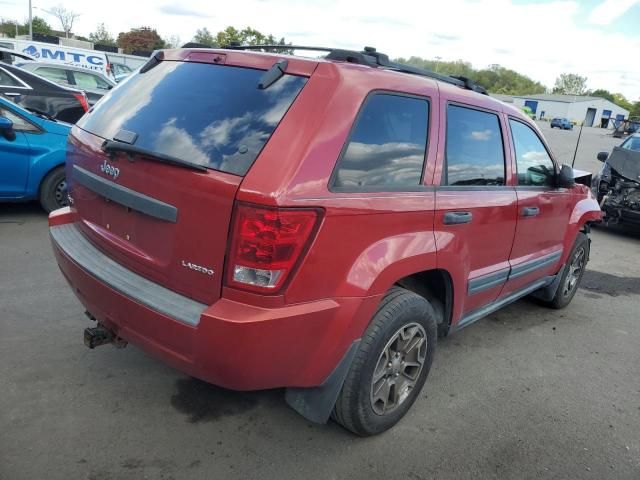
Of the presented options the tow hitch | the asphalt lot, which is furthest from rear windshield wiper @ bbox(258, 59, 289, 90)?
the asphalt lot

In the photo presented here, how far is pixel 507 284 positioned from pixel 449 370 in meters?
0.74

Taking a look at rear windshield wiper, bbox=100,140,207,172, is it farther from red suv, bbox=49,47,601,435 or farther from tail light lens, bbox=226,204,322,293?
tail light lens, bbox=226,204,322,293

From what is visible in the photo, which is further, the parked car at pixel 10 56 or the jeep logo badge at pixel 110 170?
the parked car at pixel 10 56

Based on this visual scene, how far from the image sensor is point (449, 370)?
360 centimetres

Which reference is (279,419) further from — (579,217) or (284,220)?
(579,217)

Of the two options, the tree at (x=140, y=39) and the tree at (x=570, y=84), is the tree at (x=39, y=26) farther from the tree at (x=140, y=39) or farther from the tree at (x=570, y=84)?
the tree at (x=570, y=84)

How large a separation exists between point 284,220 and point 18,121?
206 inches

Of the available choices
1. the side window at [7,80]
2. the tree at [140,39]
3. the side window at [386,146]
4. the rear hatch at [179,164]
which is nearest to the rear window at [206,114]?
the rear hatch at [179,164]

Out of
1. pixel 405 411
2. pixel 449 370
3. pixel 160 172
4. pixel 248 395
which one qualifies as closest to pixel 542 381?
pixel 449 370

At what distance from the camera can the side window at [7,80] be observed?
795cm

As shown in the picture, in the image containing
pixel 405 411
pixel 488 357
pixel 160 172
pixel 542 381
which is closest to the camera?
pixel 160 172

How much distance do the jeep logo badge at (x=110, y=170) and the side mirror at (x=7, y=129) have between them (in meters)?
3.65

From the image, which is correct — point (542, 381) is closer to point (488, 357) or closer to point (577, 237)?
point (488, 357)

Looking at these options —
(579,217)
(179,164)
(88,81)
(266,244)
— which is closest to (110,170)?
(179,164)
